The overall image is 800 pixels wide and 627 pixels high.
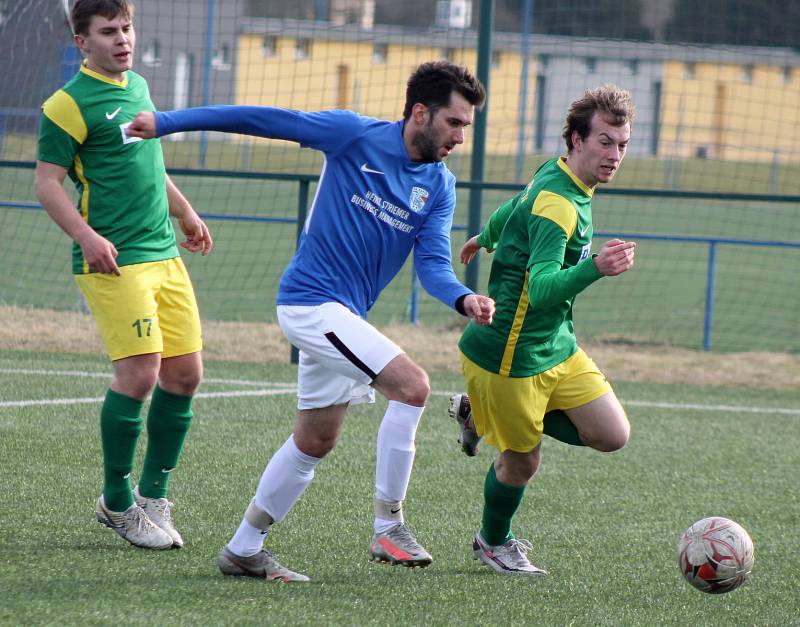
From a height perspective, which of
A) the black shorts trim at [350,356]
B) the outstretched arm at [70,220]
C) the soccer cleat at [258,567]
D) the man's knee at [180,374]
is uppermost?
the outstretched arm at [70,220]

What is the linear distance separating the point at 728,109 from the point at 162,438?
26.2 meters

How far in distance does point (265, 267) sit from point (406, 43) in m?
3.60

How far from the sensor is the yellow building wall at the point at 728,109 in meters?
19.0

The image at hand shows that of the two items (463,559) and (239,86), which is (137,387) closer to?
(463,559)

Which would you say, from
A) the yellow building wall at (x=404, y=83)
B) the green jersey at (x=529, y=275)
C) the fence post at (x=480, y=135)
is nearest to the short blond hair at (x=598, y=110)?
the green jersey at (x=529, y=275)

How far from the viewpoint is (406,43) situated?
14594 mm

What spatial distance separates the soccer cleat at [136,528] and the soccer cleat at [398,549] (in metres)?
0.83

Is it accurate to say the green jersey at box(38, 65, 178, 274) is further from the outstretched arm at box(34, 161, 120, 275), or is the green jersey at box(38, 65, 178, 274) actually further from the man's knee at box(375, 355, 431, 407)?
the man's knee at box(375, 355, 431, 407)

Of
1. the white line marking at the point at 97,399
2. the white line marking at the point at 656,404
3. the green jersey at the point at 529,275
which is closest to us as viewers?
the green jersey at the point at 529,275

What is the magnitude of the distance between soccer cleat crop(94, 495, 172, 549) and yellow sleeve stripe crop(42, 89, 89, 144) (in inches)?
53.7

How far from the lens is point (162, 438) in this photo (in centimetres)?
467

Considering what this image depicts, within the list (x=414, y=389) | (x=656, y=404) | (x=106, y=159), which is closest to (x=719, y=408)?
(x=656, y=404)

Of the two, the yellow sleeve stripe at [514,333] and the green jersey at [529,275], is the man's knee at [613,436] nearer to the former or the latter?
the green jersey at [529,275]

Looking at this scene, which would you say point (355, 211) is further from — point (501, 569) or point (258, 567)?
point (501, 569)
